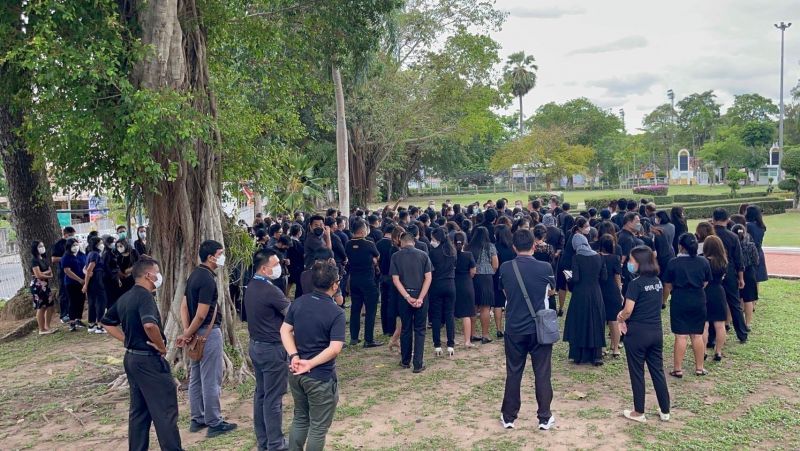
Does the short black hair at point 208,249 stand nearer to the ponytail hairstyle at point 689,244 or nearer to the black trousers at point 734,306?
the ponytail hairstyle at point 689,244

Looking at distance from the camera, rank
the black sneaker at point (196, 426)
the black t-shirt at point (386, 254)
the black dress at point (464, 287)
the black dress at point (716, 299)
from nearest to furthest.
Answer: the black sneaker at point (196, 426), the black dress at point (716, 299), the black dress at point (464, 287), the black t-shirt at point (386, 254)

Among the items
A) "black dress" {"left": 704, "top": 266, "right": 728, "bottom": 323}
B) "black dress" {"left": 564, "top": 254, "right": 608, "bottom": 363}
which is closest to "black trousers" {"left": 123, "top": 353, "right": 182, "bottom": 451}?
"black dress" {"left": 564, "top": 254, "right": 608, "bottom": 363}

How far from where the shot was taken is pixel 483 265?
8391mm

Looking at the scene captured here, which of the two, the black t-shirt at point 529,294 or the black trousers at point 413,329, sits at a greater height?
the black t-shirt at point 529,294

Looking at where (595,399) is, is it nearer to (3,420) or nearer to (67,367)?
(3,420)

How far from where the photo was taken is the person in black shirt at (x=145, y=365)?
15.4 ft

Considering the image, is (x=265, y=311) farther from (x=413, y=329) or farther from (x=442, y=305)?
(x=442, y=305)

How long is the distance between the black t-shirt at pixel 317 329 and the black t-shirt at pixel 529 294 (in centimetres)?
185

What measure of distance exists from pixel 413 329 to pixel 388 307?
5.57 feet

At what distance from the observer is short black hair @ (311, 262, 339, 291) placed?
4340 millimetres

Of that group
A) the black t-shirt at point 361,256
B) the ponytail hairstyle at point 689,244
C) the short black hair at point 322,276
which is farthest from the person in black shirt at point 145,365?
the ponytail hairstyle at point 689,244

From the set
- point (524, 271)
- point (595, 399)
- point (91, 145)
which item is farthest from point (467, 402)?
point (91, 145)

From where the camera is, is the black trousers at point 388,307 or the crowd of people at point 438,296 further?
the black trousers at point 388,307

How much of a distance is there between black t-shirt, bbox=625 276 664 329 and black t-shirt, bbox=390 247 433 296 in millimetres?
2533
